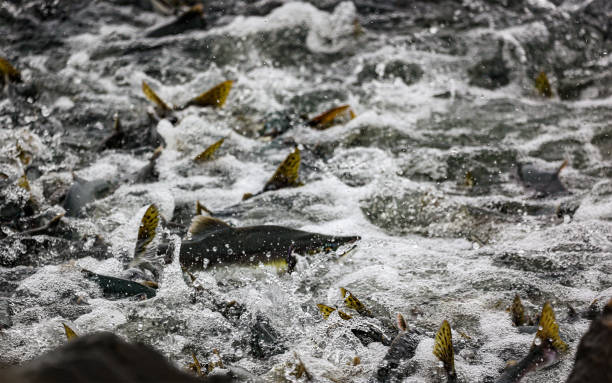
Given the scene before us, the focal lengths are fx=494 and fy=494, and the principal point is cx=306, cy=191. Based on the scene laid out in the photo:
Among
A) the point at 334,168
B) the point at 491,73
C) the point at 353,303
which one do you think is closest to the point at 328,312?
the point at 353,303

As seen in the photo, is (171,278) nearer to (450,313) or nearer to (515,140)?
(450,313)

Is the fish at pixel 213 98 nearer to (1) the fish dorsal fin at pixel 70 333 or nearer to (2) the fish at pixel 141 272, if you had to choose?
(2) the fish at pixel 141 272

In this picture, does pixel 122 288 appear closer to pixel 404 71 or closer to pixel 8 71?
pixel 8 71

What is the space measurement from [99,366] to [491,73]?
5.08 m

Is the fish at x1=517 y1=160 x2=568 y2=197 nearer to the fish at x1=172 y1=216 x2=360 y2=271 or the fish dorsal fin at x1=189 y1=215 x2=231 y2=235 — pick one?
the fish at x1=172 y1=216 x2=360 y2=271

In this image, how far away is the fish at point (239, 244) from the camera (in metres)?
2.61

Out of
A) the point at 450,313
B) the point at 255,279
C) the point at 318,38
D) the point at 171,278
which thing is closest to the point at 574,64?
the point at 318,38

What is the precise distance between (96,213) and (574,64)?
5.08m

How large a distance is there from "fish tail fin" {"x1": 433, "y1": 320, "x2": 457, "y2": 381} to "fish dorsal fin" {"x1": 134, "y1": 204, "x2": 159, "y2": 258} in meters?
1.65

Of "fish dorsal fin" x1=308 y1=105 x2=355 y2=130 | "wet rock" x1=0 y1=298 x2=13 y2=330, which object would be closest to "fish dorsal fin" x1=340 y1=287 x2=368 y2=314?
"wet rock" x1=0 y1=298 x2=13 y2=330

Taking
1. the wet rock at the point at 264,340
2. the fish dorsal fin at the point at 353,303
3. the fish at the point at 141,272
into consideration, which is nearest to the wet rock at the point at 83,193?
the fish at the point at 141,272

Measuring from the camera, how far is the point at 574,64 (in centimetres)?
542

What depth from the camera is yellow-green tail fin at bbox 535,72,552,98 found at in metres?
4.87

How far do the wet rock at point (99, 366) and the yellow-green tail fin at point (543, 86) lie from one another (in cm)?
476
